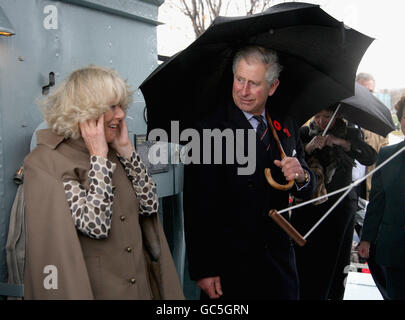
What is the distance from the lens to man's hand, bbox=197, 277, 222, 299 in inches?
102

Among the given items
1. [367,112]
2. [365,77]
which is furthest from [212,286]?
[365,77]

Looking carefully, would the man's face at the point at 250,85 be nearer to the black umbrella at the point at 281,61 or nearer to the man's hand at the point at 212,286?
the black umbrella at the point at 281,61

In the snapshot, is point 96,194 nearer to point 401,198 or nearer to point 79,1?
point 79,1

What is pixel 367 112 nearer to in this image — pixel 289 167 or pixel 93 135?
pixel 289 167

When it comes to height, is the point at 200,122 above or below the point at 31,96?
below

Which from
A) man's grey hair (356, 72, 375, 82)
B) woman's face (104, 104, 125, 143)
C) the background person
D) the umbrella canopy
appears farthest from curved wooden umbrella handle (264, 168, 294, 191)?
man's grey hair (356, 72, 375, 82)

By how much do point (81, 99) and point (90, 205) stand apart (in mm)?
532

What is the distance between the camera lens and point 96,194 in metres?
2.06

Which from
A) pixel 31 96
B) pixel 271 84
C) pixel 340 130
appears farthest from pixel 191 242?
pixel 340 130

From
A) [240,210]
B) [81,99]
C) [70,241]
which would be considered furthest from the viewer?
[240,210]

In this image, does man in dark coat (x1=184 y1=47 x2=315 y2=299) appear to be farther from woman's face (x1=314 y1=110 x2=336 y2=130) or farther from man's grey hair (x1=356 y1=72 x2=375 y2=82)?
man's grey hair (x1=356 y1=72 x2=375 y2=82)

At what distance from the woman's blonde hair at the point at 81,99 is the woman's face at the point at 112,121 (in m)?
0.04

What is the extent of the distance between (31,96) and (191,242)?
50.6 inches

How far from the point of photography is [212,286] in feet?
8.49
